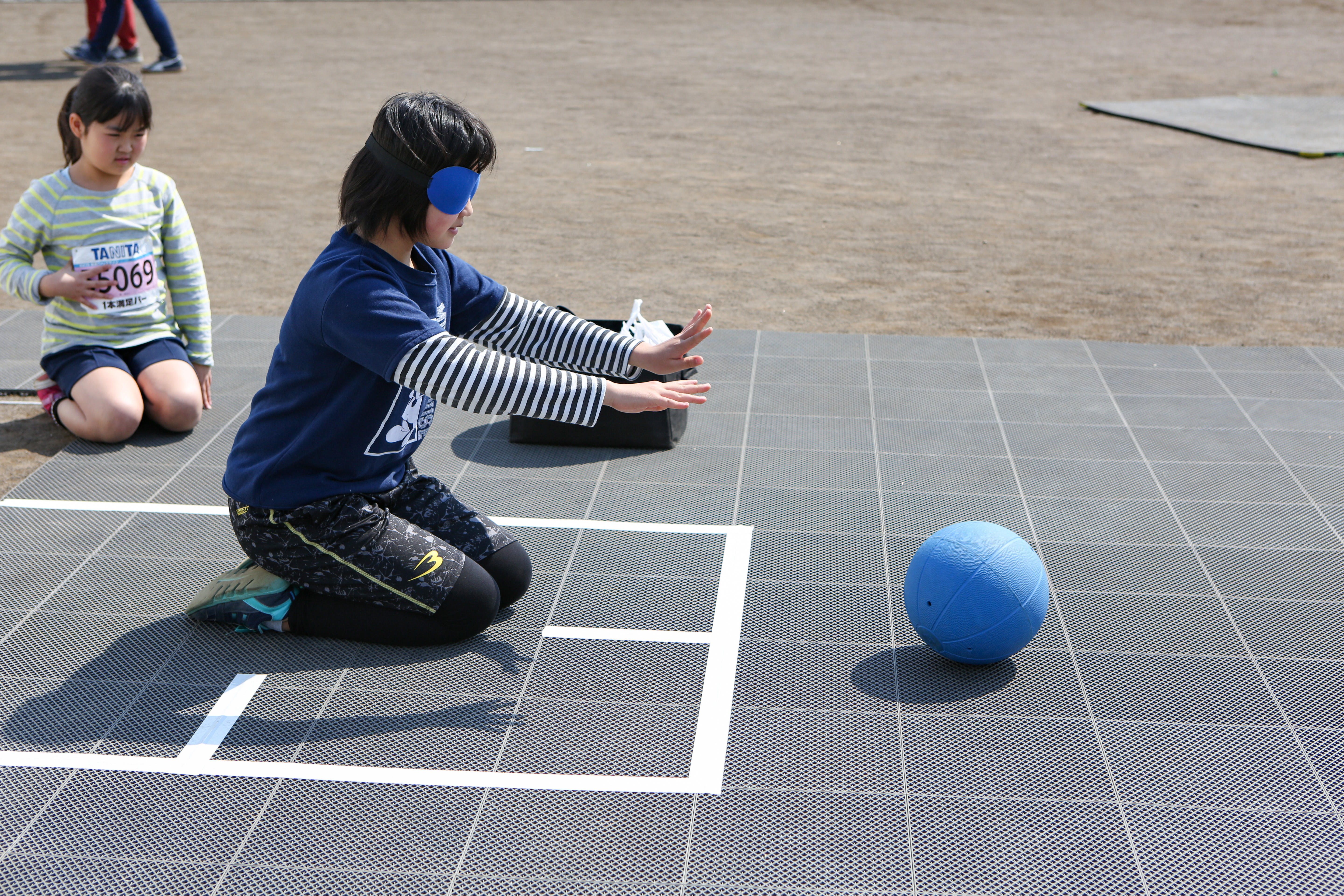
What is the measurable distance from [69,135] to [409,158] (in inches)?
99.3

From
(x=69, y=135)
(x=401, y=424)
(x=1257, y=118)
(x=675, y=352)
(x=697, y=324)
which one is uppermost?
(x=69, y=135)

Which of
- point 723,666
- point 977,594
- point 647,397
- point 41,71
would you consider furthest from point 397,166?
point 41,71

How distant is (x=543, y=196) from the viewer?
389 inches

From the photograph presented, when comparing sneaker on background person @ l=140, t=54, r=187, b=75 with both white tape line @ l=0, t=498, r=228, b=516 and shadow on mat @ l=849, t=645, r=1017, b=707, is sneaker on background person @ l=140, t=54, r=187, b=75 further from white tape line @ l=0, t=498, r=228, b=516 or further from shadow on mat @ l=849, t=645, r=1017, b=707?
shadow on mat @ l=849, t=645, r=1017, b=707

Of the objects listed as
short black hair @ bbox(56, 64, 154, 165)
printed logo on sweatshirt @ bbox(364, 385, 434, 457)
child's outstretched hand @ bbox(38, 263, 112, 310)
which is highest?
short black hair @ bbox(56, 64, 154, 165)

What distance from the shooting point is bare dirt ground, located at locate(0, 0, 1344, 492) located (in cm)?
751

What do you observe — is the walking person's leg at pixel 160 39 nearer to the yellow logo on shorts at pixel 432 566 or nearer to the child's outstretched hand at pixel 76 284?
the child's outstretched hand at pixel 76 284

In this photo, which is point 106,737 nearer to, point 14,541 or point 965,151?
point 14,541

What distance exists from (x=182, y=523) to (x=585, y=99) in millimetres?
10418

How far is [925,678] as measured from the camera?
11.7 ft

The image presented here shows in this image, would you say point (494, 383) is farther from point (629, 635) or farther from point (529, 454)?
point (529, 454)

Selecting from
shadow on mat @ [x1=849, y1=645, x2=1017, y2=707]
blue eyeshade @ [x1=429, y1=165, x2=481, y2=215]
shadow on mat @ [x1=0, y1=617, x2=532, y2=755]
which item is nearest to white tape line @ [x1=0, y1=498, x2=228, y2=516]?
shadow on mat @ [x1=0, y1=617, x2=532, y2=755]

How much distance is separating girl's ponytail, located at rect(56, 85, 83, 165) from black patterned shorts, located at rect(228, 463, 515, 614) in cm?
220

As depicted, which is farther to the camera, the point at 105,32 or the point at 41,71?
the point at 105,32
